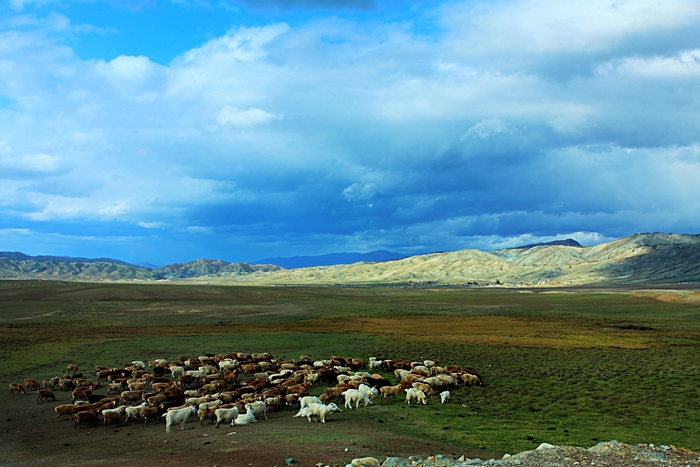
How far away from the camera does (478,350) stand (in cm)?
3656

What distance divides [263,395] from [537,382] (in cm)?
1419

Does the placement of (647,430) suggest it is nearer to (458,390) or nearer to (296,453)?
(458,390)

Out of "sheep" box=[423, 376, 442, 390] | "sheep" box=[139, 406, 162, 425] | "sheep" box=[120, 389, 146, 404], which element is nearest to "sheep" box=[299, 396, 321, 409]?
"sheep" box=[139, 406, 162, 425]

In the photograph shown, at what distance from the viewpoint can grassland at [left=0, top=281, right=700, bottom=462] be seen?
699 inches

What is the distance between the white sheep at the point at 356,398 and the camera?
20312 millimetres

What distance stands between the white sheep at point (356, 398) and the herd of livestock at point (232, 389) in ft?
0.13

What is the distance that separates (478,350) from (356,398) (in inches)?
732

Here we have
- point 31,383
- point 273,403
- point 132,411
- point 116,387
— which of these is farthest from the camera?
point 31,383

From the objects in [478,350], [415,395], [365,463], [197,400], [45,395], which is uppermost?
[365,463]

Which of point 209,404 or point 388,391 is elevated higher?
point 209,404

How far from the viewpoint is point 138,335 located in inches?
1844

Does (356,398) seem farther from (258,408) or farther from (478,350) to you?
(478,350)

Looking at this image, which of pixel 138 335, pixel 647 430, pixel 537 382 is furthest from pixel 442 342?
pixel 138 335

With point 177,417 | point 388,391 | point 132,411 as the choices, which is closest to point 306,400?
point 388,391
